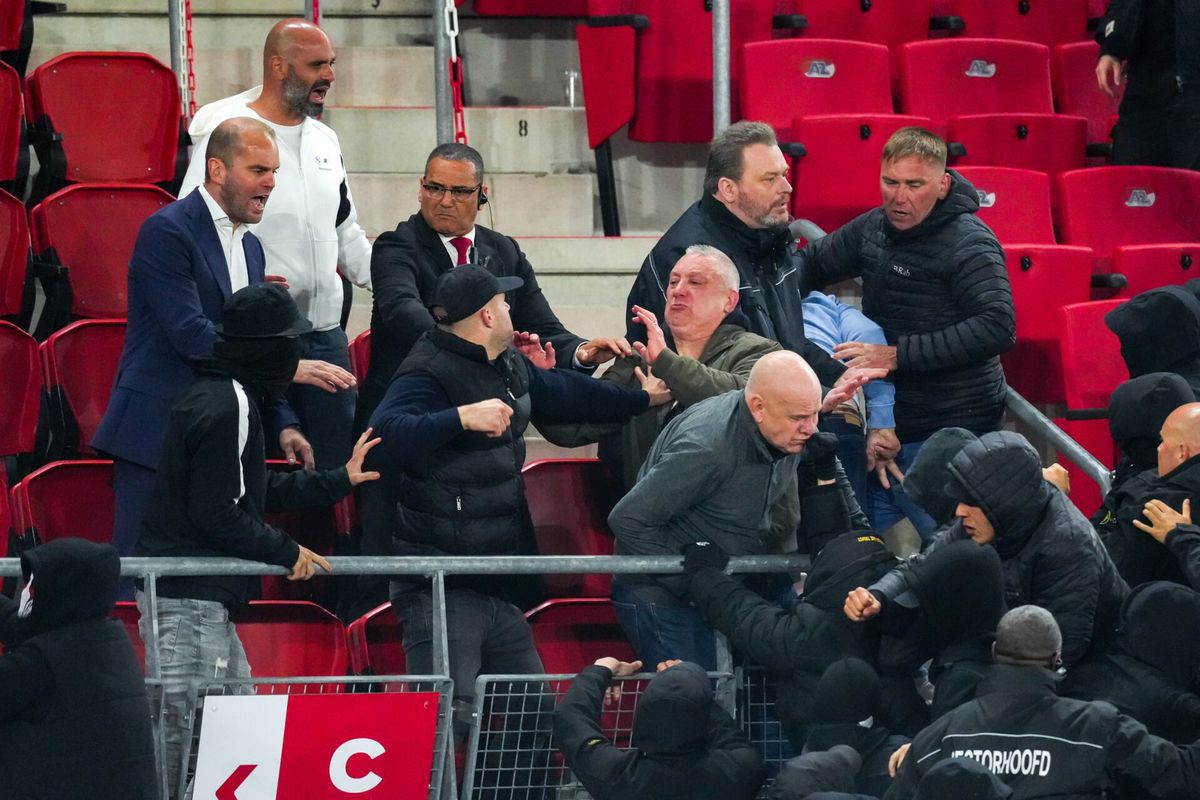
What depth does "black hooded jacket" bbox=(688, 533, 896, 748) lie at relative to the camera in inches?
168

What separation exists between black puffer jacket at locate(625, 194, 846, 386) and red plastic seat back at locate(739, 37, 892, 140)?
58.3 inches

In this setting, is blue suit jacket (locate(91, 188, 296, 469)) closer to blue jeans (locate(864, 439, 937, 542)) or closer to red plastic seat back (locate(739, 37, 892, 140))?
blue jeans (locate(864, 439, 937, 542))

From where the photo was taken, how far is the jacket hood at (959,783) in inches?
137

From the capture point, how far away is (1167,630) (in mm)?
4035

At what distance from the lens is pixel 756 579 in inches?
188

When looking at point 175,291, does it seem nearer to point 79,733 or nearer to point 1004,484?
point 79,733

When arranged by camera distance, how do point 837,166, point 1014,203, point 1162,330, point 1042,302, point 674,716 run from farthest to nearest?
1. point 1014,203
2. point 837,166
3. point 1042,302
4. point 1162,330
5. point 674,716

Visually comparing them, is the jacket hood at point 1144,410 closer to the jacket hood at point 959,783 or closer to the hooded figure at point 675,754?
the hooded figure at point 675,754

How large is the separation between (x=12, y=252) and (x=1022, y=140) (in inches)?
153

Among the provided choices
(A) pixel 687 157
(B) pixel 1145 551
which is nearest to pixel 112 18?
(A) pixel 687 157

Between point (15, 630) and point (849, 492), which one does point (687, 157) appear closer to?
point (849, 492)

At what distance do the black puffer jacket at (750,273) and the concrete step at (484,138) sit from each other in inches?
73.3

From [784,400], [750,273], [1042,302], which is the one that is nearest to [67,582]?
[784,400]

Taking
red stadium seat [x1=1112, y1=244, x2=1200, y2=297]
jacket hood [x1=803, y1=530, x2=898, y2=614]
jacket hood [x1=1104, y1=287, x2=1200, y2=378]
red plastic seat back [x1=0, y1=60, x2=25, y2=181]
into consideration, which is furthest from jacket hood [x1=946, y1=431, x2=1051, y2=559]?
red plastic seat back [x1=0, y1=60, x2=25, y2=181]
